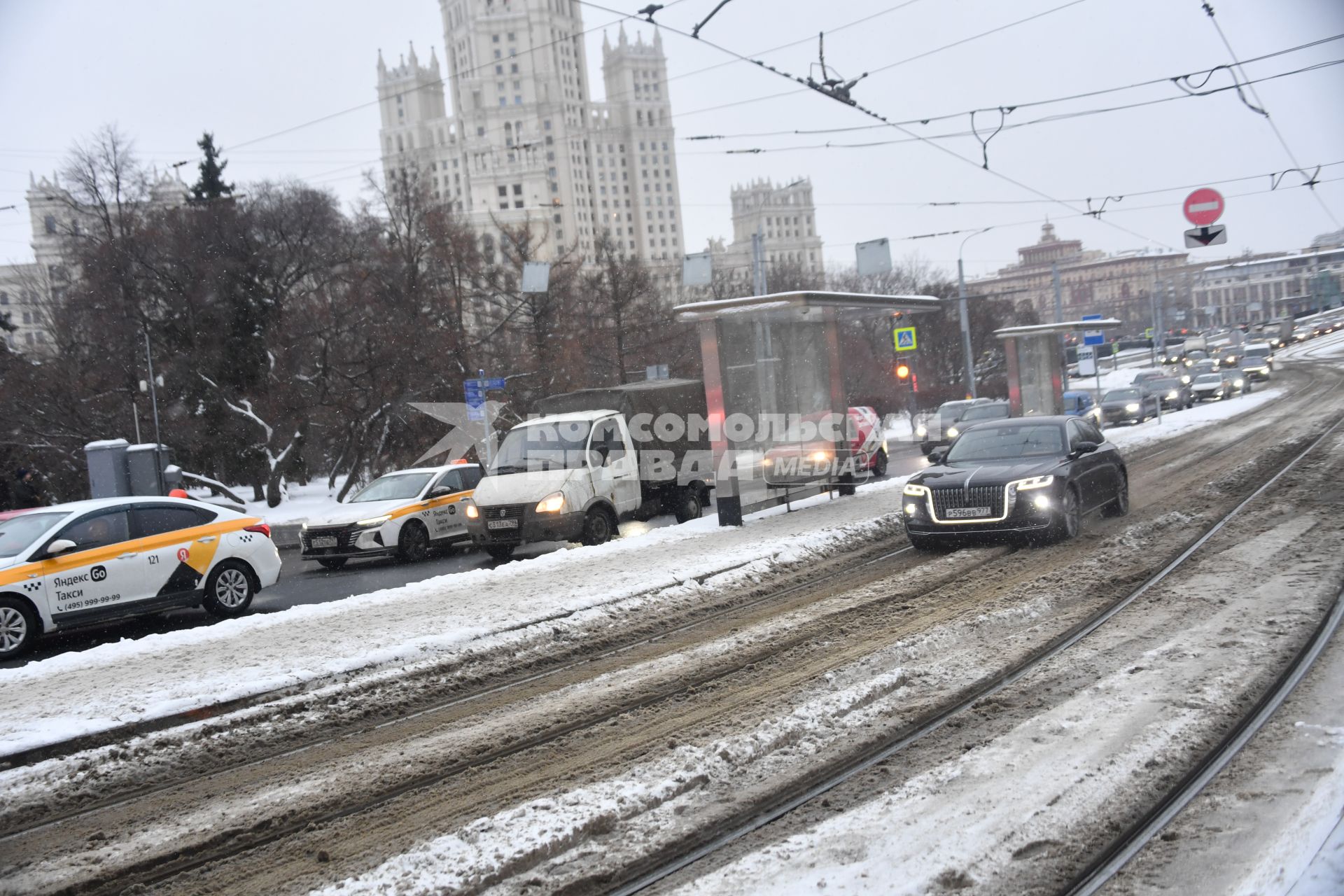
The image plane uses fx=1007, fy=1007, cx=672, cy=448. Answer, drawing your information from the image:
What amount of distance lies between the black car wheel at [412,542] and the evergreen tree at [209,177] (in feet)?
118

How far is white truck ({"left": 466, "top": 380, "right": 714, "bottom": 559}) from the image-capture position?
14391 mm

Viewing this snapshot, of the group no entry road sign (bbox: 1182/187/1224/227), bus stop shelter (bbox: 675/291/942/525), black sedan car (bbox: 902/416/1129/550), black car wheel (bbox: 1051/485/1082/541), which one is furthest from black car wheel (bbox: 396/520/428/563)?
no entry road sign (bbox: 1182/187/1224/227)

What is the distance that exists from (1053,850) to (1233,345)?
9165 centimetres

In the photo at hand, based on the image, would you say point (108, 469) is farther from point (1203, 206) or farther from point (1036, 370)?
point (1036, 370)

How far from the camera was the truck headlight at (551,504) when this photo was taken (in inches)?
559

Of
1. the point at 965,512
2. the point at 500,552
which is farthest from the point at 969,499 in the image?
the point at 500,552

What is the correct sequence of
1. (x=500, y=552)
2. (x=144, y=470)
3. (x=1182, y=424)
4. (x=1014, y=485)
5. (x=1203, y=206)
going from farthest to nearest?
(x=1182, y=424)
(x=144, y=470)
(x=1203, y=206)
(x=500, y=552)
(x=1014, y=485)

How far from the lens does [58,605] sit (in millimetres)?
10164

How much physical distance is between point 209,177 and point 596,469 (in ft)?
128

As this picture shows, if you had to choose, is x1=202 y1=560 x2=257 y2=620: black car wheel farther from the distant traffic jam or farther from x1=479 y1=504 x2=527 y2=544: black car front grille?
x1=479 y1=504 x2=527 y2=544: black car front grille

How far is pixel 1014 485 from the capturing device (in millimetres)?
11305

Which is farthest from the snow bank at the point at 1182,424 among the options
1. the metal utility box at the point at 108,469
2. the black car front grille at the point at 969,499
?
the metal utility box at the point at 108,469

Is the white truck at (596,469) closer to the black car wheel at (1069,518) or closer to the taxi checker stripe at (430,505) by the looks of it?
the taxi checker stripe at (430,505)

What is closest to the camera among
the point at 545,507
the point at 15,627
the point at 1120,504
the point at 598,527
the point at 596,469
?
the point at 15,627
